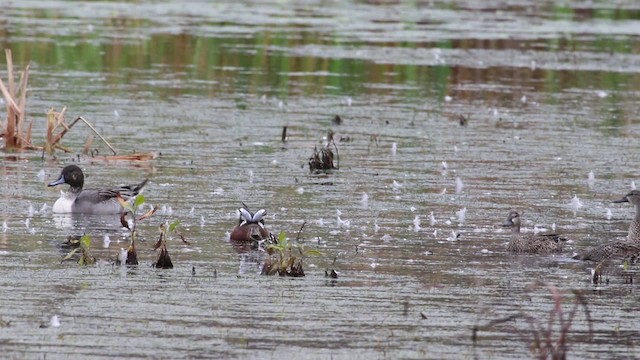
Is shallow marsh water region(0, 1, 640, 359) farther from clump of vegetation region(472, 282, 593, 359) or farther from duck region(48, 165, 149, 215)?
duck region(48, 165, 149, 215)

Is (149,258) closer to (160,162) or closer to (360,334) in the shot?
(360,334)

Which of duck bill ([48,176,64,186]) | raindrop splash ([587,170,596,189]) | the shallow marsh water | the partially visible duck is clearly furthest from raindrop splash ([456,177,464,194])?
duck bill ([48,176,64,186])

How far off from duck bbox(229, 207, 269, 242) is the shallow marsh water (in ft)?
0.76

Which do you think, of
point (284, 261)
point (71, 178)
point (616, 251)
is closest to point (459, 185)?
point (616, 251)

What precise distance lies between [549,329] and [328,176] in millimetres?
8777

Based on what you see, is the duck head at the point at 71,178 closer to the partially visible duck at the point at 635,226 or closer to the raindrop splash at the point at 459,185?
the raindrop splash at the point at 459,185

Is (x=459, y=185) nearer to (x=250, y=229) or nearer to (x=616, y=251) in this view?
(x=616, y=251)

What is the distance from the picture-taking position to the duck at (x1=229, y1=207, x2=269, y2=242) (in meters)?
12.7

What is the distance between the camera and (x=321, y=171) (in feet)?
56.6

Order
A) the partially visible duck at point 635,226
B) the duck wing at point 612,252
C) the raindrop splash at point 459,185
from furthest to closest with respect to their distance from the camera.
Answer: the raindrop splash at point 459,185 → the partially visible duck at point 635,226 → the duck wing at point 612,252

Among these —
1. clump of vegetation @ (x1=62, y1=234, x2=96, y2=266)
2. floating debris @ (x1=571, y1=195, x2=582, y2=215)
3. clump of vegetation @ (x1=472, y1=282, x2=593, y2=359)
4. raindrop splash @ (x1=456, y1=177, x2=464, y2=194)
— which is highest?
raindrop splash @ (x1=456, y1=177, x2=464, y2=194)

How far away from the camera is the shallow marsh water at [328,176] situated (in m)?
9.97

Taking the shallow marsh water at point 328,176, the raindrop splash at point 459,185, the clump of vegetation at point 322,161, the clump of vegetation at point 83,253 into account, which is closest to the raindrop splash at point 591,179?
the shallow marsh water at point 328,176

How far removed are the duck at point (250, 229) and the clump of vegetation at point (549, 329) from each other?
252cm
